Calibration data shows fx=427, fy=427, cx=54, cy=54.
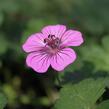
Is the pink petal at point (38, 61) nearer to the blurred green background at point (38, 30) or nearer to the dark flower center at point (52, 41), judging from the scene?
the dark flower center at point (52, 41)

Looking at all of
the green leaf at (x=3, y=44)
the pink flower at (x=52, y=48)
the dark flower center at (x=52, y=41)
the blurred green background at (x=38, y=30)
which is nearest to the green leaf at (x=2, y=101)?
the pink flower at (x=52, y=48)

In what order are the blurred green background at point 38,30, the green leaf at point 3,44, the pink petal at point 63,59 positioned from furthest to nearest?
1. the green leaf at point 3,44
2. the blurred green background at point 38,30
3. the pink petal at point 63,59

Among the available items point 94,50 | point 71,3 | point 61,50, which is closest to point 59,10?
point 71,3

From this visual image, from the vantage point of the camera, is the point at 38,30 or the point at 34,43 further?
the point at 38,30

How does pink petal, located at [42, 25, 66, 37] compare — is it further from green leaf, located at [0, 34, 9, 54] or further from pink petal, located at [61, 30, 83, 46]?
green leaf, located at [0, 34, 9, 54]

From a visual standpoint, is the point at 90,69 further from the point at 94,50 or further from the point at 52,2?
the point at 52,2

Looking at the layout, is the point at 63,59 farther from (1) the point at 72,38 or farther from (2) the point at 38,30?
(2) the point at 38,30

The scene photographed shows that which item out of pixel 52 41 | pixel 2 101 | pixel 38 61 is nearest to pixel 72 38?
pixel 52 41
